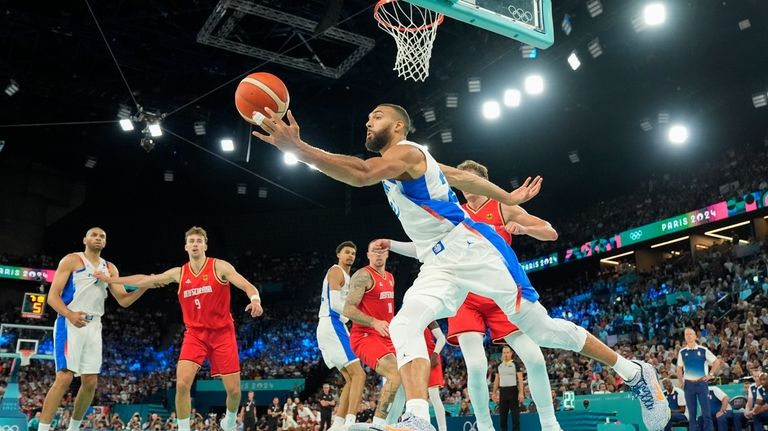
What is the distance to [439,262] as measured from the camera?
435 cm

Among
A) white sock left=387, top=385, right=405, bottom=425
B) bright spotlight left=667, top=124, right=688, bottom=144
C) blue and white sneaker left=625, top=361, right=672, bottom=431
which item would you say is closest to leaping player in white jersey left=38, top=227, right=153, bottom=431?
white sock left=387, top=385, right=405, bottom=425

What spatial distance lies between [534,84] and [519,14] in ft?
30.5

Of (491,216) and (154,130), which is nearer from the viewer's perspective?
(491,216)

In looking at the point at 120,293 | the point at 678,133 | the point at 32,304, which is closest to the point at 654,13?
the point at 678,133

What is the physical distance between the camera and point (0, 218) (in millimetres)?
29469

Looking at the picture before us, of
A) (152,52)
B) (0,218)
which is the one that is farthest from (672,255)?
(0,218)

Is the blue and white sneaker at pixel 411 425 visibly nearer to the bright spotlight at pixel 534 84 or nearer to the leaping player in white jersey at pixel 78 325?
the leaping player in white jersey at pixel 78 325

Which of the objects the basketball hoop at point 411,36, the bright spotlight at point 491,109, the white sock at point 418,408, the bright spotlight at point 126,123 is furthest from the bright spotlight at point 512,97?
the white sock at point 418,408

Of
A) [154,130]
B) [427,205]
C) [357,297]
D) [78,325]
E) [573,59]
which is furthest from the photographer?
[154,130]

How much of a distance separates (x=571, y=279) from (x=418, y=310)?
29004 millimetres

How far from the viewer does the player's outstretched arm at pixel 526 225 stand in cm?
552

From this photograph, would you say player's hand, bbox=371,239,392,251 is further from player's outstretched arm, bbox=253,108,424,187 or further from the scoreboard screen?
the scoreboard screen

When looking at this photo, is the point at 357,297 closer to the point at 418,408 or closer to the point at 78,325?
the point at 78,325

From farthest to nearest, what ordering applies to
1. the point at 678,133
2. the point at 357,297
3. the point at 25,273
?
the point at 25,273, the point at 678,133, the point at 357,297
